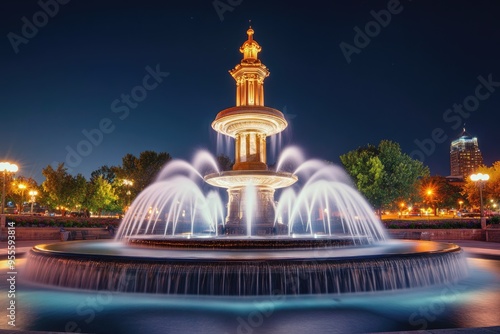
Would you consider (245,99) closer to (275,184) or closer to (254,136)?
(254,136)

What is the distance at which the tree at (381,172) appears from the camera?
4797cm

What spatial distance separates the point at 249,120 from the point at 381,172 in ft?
99.7

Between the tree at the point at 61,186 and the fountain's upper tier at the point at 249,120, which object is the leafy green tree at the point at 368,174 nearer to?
the fountain's upper tier at the point at 249,120

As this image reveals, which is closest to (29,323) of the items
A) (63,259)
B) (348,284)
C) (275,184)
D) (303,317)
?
(63,259)

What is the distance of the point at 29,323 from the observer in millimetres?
7500

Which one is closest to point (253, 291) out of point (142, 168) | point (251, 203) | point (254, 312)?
point (254, 312)

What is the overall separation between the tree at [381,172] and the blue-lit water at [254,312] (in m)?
38.5

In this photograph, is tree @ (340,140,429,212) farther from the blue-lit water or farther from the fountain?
the blue-lit water

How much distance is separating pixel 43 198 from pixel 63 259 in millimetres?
61359

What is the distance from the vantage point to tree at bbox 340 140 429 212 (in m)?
48.0

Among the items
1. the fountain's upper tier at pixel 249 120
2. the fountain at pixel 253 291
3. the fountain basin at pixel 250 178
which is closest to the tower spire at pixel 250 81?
the fountain's upper tier at pixel 249 120

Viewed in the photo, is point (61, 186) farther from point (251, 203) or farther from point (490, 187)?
point (490, 187)

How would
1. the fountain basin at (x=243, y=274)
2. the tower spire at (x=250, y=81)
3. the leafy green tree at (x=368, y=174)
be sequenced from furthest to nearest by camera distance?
the leafy green tree at (x=368, y=174), the tower spire at (x=250, y=81), the fountain basin at (x=243, y=274)

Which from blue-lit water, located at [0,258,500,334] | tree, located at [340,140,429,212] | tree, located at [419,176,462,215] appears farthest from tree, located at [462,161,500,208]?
blue-lit water, located at [0,258,500,334]
